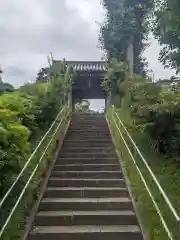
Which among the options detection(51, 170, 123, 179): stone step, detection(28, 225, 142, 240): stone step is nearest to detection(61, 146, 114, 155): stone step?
detection(51, 170, 123, 179): stone step

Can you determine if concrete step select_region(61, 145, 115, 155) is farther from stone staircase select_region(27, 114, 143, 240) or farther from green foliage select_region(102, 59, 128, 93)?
green foliage select_region(102, 59, 128, 93)

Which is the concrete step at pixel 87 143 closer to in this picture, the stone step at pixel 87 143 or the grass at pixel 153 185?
the stone step at pixel 87 143

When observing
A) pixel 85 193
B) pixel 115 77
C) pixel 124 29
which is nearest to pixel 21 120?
pixel 85 193

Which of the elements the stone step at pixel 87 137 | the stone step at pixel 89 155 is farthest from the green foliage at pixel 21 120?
the stone step at pixel 89 155

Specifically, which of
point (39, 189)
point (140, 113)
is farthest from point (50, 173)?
point (140, 113)

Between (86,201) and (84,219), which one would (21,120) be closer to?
(86,201)

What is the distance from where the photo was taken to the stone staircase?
19.5 ft

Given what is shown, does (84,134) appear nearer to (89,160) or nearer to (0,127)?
(89,160)

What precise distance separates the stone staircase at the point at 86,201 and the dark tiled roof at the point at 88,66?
33.2ft

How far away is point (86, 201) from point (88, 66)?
14563 millimetres

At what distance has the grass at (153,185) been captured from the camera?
5.73 metres

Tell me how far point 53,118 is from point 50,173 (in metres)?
3.82

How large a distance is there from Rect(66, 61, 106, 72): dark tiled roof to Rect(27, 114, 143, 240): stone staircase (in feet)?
33.2

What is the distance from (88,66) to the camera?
20969 millimetres
